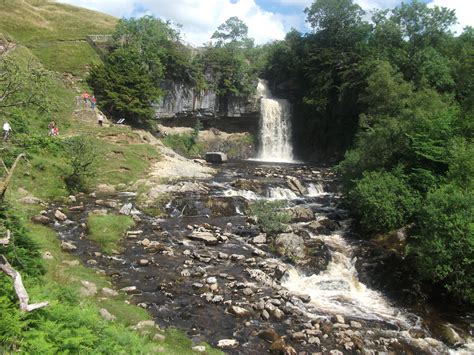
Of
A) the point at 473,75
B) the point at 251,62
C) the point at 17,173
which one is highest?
the point at 251,62

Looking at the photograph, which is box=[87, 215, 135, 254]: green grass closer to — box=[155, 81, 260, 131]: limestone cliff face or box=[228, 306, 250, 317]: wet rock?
box=[228, 306, 250, 317]: wet rock

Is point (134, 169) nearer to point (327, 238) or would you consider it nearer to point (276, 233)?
point (276, 233)

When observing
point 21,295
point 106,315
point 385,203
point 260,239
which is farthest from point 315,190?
point 21,295

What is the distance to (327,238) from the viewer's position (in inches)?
949

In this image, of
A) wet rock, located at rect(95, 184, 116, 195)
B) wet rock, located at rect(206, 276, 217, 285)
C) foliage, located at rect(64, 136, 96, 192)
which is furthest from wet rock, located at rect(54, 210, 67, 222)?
wet rock, located at rect(206, 276, 217, 285)

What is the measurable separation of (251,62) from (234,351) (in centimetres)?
6895

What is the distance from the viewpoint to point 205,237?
2212 cm

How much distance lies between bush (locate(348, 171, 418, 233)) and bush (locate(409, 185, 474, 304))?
12.5ft

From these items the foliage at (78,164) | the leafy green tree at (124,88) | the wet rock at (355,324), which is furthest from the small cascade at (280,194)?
the leafy green tree at (124,88)

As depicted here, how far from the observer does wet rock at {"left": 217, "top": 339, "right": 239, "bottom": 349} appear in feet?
42.1

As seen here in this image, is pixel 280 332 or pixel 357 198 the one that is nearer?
pixel 280 332

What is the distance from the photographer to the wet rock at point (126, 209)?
24112 millimetres

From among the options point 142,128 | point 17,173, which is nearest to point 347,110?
point 142,128

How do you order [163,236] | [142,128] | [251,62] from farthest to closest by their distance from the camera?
1. [251,62]
2. [142,128]
3. [163,236]
